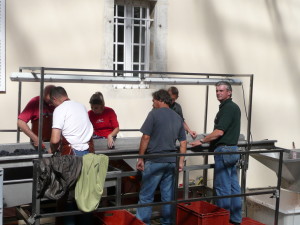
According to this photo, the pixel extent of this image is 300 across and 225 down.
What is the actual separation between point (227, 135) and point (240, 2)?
4.65 meters

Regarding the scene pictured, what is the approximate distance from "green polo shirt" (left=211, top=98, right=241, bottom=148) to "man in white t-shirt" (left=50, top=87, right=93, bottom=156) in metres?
1.53

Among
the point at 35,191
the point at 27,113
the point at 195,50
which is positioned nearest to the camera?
the point at 35,191

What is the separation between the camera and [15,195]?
454 centimetres

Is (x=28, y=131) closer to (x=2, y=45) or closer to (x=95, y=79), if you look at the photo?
(x=95, y=79)

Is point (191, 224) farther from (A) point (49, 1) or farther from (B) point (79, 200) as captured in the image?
(A) point (49, 1)

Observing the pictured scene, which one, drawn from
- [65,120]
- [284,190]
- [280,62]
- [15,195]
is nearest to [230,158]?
[284,190]

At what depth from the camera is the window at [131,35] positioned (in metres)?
8.25

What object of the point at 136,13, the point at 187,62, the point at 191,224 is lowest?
the point at 191,224

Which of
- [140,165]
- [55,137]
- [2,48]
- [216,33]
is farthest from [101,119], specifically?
[216,33]

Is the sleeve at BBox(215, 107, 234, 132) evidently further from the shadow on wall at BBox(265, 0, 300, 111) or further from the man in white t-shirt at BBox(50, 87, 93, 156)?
the shadow on wall at BBox(265, 0, 300, 111)

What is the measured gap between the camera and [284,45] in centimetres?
991

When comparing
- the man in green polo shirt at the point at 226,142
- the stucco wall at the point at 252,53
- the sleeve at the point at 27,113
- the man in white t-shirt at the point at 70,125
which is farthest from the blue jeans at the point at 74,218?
the stucco wall at the point at 252,53

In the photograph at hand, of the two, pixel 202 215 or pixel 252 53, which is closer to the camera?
pixel 202 215

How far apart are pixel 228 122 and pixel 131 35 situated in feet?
11.8
